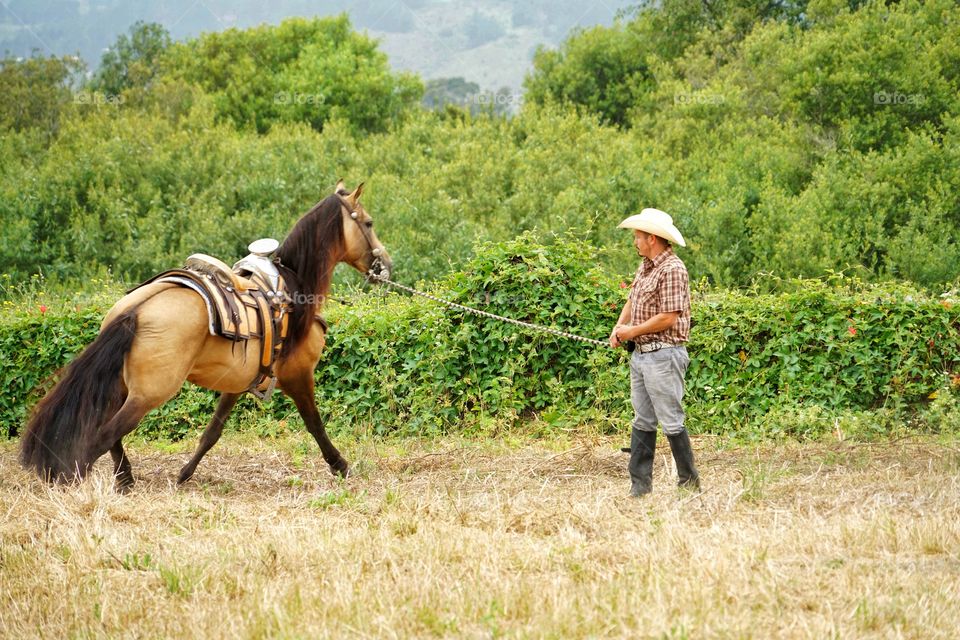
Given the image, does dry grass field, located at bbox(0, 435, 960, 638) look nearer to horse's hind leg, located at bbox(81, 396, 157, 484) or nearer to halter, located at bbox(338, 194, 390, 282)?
horse's hind leg, located at bbox(81, 396, 157, 484)

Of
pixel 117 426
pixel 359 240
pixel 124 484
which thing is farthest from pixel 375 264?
pixel 124 484

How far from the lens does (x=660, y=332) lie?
20.5ft

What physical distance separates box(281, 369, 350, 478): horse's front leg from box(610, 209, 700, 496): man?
8.47ft

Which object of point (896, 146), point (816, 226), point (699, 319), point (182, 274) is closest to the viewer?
point (182, 274)

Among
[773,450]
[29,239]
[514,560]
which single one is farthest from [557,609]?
[29,239]

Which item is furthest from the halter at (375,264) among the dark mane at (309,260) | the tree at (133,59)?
the tree at (133,59)

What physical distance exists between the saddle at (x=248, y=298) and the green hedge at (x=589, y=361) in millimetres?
2774

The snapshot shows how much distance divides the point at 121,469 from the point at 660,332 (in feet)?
13.6

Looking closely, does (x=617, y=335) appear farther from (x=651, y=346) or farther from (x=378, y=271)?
(x=378, y=271)

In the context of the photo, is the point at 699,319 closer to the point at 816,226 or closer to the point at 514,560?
the point at 514,560

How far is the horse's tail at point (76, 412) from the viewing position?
6.34 metres

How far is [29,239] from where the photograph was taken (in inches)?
892

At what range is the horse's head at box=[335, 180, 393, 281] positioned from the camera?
778cm

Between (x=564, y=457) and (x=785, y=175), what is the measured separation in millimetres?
17408
